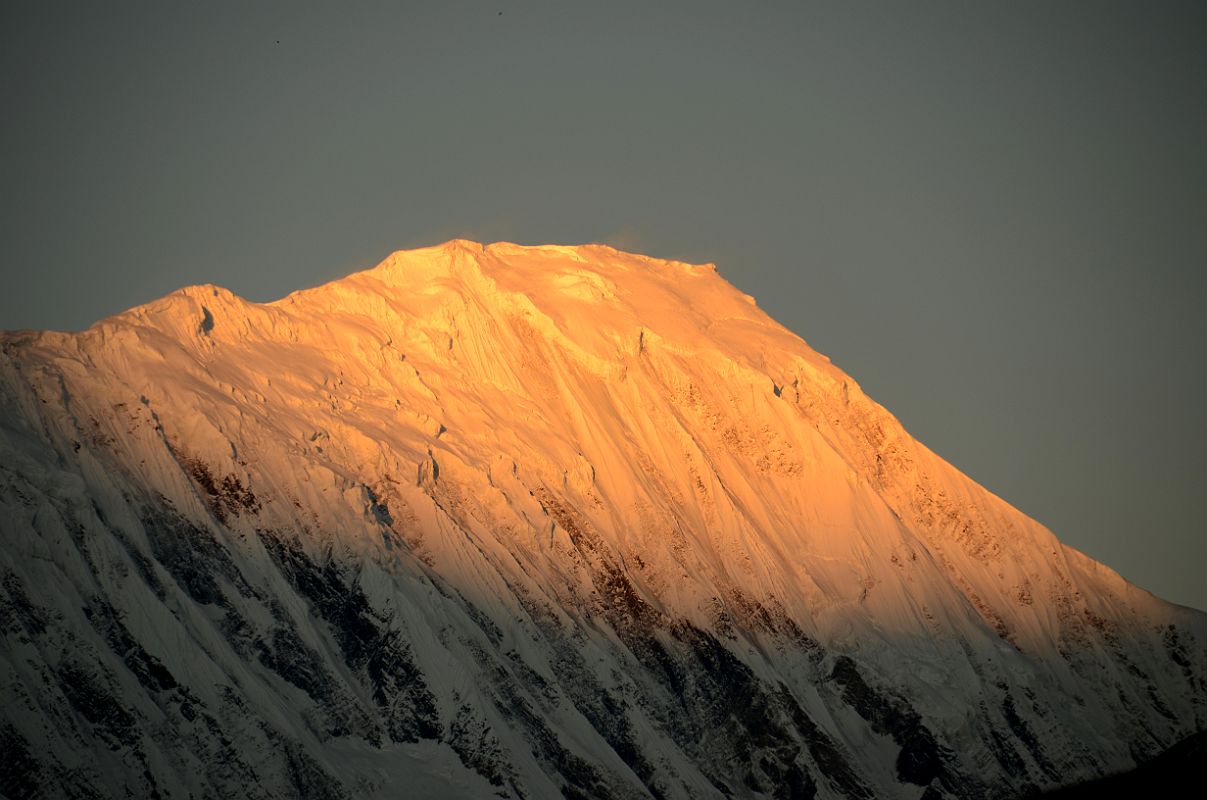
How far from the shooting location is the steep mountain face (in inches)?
4788

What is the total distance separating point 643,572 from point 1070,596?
41.3 meters

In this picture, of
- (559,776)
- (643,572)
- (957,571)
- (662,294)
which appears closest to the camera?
(559,776)

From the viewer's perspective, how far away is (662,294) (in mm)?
184250

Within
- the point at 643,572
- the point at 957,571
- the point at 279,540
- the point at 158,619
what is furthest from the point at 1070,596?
the point at 158,619

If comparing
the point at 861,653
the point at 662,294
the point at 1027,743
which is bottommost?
the point at 1027,743

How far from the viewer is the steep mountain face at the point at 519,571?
121625 mm

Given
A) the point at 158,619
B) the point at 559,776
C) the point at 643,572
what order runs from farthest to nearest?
the point at 643,572 < the point at 559,776 < the point at 158,619

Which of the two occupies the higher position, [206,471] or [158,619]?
[206,471]

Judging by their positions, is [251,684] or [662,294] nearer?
[251,684]

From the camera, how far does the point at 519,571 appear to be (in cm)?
14362

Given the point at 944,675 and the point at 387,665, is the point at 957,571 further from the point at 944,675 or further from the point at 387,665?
the point at 387,665

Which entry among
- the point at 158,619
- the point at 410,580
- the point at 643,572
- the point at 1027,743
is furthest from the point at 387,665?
the point at 1027,743

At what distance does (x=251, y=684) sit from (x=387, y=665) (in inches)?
435

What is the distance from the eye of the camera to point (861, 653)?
504 ft
